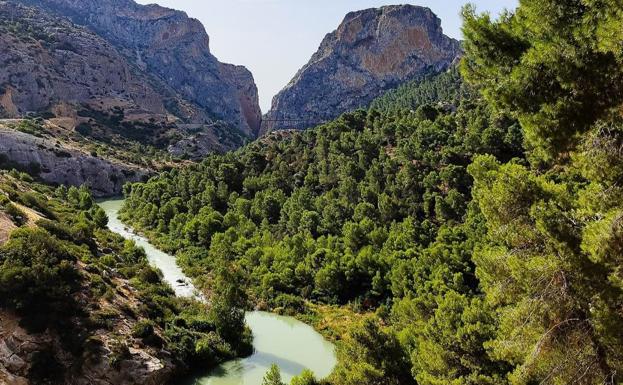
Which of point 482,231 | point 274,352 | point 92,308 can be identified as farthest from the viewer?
point 482,231

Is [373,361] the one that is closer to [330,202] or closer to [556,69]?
[556,69]

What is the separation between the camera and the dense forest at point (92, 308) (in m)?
30.9

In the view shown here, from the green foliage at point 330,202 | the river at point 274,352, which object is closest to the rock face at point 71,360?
the river at point 274,352

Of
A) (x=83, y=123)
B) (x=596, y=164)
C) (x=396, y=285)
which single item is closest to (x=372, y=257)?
(x=396, y=285)

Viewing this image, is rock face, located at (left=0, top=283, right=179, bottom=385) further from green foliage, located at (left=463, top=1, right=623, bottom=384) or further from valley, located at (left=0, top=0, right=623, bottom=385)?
green foliage, located at (left=463, top=1, right=623, bottom=384)

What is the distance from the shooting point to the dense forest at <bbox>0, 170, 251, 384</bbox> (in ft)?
101

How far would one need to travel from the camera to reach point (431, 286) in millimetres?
43094

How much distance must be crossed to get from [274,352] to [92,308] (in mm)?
15200

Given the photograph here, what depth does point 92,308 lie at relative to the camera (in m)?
A: 34.6

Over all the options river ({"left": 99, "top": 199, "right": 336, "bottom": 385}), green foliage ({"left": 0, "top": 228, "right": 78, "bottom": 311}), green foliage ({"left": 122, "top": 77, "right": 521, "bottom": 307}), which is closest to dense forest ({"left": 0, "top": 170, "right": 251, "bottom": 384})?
green foliage ({"left": 0, "top": 228, "right": 78, "bottom": 311})

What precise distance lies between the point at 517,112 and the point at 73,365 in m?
30.3

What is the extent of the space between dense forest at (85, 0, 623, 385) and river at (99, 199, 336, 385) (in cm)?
332

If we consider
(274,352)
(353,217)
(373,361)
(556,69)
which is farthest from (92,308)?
(353,217)

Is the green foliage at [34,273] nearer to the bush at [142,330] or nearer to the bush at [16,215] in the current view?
the bush at [142,330]
